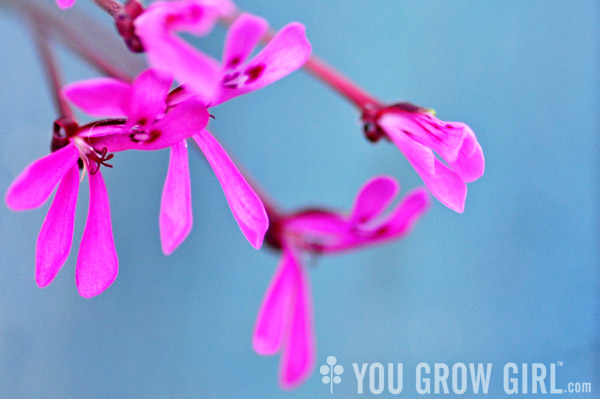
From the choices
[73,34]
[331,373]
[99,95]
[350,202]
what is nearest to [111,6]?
[99,95]

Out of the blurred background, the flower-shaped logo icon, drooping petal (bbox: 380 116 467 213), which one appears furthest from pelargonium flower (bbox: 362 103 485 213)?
the blurred background

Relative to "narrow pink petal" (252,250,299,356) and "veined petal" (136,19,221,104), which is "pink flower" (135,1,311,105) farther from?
"narrow pink petal" (252,250,299,356)

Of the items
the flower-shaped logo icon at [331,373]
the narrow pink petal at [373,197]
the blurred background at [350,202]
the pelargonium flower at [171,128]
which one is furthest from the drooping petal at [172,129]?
the blurred background at [350,202]

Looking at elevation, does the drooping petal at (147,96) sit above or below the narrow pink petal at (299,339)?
above

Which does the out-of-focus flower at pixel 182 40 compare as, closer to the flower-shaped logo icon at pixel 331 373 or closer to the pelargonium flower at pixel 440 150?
the pelargonium flower at pixel 440 150

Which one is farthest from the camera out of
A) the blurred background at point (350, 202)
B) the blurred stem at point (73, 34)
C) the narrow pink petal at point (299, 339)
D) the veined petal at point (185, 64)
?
the blurred background at point (350, 202)

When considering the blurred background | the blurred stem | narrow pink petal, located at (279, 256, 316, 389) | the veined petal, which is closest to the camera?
the veined petal

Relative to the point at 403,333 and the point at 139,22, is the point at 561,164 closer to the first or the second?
the point at 403,333
